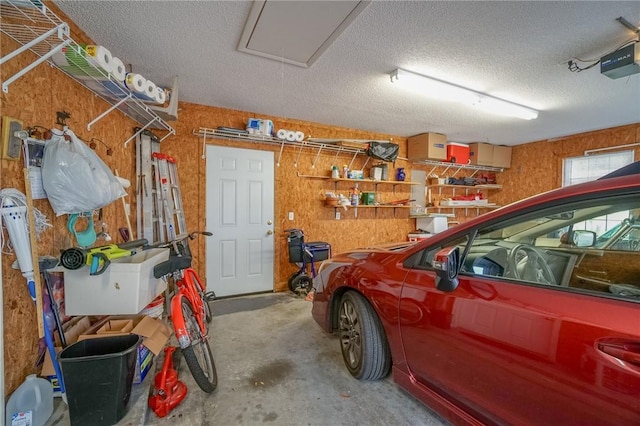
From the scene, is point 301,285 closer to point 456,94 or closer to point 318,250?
point 318,250

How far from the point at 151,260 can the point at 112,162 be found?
54.6 inches

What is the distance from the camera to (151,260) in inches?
71.4

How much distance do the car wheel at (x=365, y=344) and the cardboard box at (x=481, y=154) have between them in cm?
488

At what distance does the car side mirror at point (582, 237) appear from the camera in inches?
59.5

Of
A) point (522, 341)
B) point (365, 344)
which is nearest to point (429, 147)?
point (365, 344)

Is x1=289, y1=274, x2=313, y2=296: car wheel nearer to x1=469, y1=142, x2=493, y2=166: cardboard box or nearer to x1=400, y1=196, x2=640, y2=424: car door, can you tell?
x1=400, y1=196, x2=640, y2=424: car door

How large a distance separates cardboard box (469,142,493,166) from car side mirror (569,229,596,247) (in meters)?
4.55

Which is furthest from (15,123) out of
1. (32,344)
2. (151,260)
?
(32,344)

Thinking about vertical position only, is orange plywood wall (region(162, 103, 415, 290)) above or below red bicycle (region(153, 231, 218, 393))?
above

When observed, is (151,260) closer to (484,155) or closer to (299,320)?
(299,320)

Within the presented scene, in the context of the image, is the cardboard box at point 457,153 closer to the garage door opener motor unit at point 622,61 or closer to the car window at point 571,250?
the garage door opener motor unit at point 622,61

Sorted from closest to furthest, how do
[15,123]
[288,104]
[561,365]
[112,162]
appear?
[561,365] < [15,123] < [112,162] < [288,104]

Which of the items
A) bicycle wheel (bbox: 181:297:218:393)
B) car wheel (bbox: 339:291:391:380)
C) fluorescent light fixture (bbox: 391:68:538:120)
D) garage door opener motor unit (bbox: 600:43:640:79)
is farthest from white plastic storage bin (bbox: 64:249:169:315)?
garage door opener motor unit (bbox: 600:43:640:79)

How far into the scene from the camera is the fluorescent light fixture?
275 centimetres
